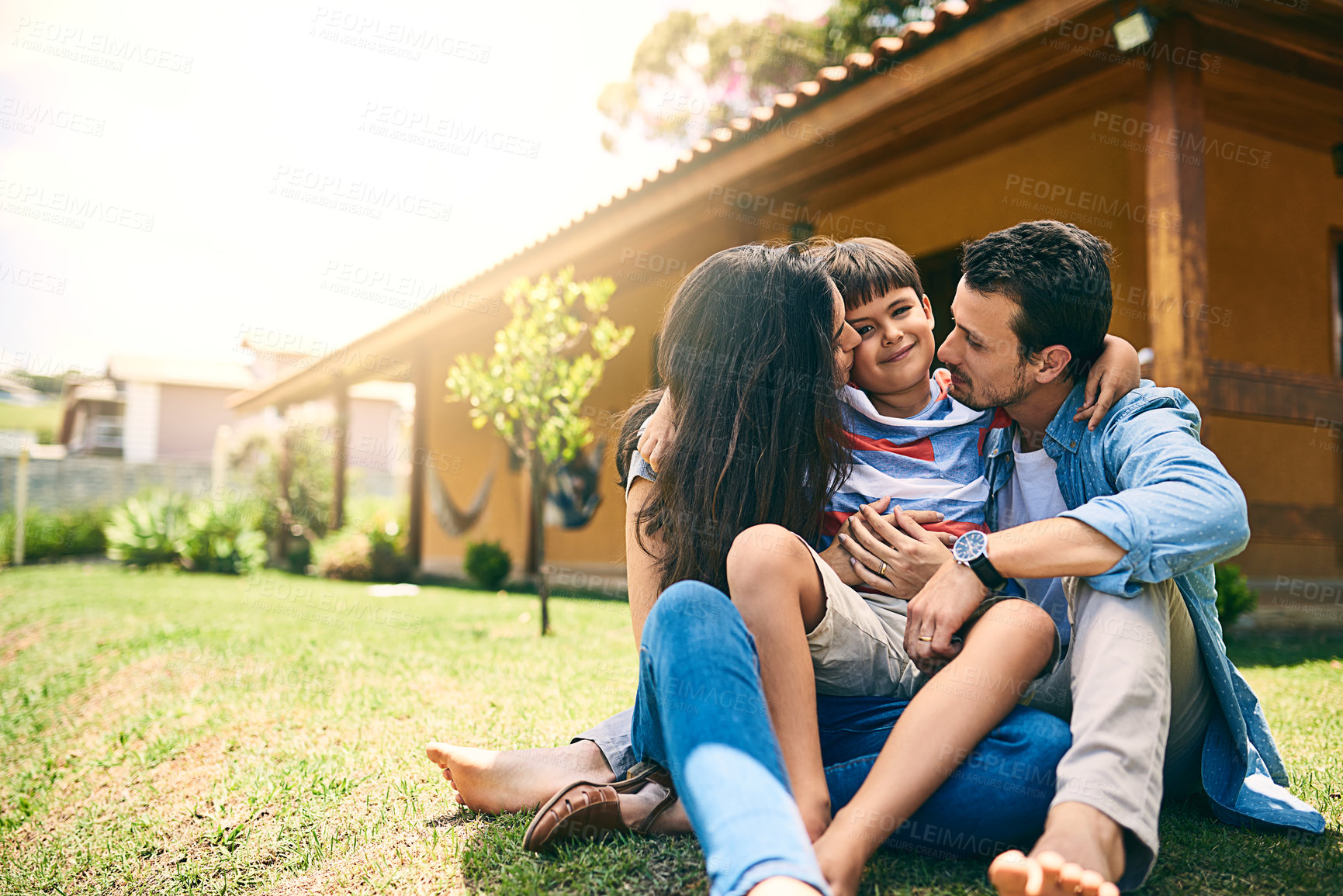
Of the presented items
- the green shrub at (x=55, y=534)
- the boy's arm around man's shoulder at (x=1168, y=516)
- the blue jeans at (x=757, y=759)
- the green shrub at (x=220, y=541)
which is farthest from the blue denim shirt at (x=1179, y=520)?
the green shrub at (x=55, y=534)

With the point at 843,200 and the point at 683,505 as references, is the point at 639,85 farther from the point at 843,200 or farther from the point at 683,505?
the point at 683,505

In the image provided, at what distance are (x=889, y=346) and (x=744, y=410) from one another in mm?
594

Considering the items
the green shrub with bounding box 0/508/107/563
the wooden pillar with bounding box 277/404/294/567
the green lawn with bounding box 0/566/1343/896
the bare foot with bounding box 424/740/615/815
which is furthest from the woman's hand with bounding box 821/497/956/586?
the green shrub with bounding box 0/508/107/563

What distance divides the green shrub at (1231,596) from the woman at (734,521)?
3.24 m

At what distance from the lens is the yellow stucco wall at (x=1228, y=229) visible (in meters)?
5.36

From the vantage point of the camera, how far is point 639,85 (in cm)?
1552

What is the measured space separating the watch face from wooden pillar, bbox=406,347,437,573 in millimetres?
9638

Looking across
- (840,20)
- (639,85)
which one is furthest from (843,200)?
(639,85)

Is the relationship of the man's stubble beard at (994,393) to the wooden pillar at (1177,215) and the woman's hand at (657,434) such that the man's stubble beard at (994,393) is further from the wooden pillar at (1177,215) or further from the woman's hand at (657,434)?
the wooden pillar at (1177,215)

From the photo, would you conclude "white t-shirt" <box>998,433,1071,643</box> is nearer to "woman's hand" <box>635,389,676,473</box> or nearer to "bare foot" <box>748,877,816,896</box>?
"woman's hand" <box>635,389,676,473</box>

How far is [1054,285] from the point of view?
1.66 meters

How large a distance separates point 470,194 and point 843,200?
329 centimetres

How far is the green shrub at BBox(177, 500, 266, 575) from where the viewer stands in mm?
10773

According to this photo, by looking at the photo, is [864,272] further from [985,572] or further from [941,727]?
[941,727]
